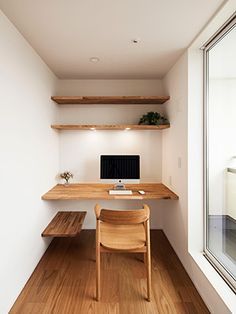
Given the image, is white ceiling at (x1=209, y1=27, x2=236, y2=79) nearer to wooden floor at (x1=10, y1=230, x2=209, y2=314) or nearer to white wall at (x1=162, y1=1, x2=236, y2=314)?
white wall at (x1=162, y1=1, x2=236, y2=314)

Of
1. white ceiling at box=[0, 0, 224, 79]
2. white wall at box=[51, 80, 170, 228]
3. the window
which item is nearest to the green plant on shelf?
white wall at box=[51, 80, 170, 228]

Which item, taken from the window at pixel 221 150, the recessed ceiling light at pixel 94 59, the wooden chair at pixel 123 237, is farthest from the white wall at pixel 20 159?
the window at pixel 221 150

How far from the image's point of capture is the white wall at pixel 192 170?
5.61 ft

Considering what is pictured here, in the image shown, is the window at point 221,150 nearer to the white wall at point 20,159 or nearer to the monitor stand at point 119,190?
the monitor stand at point 119,190

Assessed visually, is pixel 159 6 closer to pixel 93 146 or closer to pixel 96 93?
pixel 96 93

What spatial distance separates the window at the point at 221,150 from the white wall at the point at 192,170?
0.07m

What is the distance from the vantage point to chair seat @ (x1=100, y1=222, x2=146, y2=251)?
1.85 m

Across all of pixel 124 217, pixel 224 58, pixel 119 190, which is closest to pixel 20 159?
pixel 124 217

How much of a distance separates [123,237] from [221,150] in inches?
48.3

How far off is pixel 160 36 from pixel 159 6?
43cm

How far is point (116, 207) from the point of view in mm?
3250

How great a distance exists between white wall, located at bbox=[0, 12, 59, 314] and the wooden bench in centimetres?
13

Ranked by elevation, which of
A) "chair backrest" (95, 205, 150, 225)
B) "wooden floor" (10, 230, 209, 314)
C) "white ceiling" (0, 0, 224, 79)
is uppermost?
"white ceiling" (0, 0, 224, 79)

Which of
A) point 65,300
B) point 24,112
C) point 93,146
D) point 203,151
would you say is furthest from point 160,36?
point 65,300
